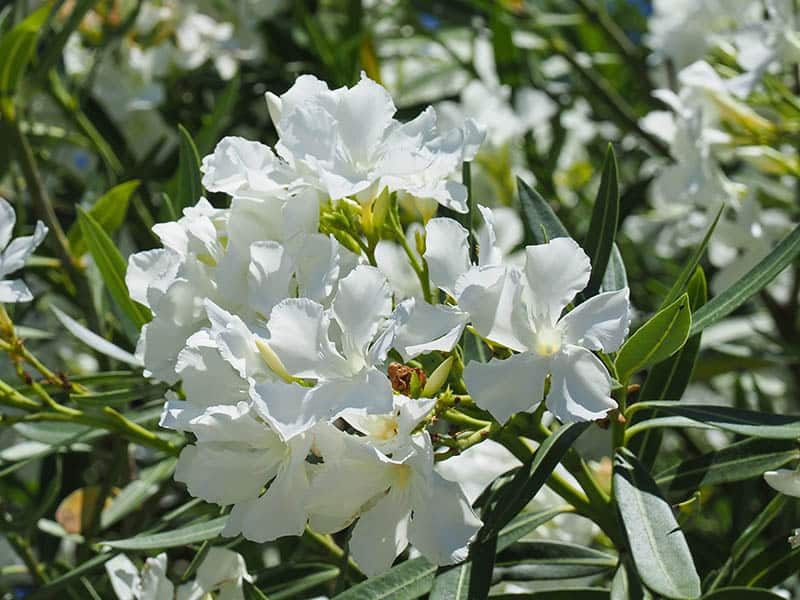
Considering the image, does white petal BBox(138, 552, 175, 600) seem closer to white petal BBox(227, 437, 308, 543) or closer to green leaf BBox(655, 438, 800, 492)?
white petal BBox(227, 437, 308, 543)

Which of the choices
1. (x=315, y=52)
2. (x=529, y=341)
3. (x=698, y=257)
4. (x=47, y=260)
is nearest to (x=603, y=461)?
(x=698, y=257)

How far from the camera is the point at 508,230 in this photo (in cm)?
202

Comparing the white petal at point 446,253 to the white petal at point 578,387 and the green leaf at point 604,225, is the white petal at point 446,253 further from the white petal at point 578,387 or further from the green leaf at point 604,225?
the green leaf at point 604,225

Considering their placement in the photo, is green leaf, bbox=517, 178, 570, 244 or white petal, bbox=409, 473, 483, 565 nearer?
white petal, bbox=409, 473, 483, 565

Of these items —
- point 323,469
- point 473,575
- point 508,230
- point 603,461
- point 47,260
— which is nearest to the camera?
point 323,469

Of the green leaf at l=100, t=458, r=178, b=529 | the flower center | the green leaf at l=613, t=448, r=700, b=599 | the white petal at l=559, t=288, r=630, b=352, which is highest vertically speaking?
the white petal at l=559, t=288, r=630, b=352

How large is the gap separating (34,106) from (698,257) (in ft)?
4.88

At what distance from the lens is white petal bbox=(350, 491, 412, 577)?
2.71ft

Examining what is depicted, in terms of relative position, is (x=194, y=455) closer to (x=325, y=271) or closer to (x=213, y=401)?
(x=213, y=401)

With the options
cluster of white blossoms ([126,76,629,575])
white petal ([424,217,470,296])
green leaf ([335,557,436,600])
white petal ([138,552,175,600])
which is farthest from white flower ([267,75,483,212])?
white petal ([138,552,175,600])

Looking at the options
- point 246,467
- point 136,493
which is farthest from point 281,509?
point 136,493

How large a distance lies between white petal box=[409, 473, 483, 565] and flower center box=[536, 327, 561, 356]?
115mm

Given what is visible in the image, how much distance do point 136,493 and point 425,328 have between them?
75cm

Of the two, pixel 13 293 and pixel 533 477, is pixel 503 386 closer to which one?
pixel 533 477
